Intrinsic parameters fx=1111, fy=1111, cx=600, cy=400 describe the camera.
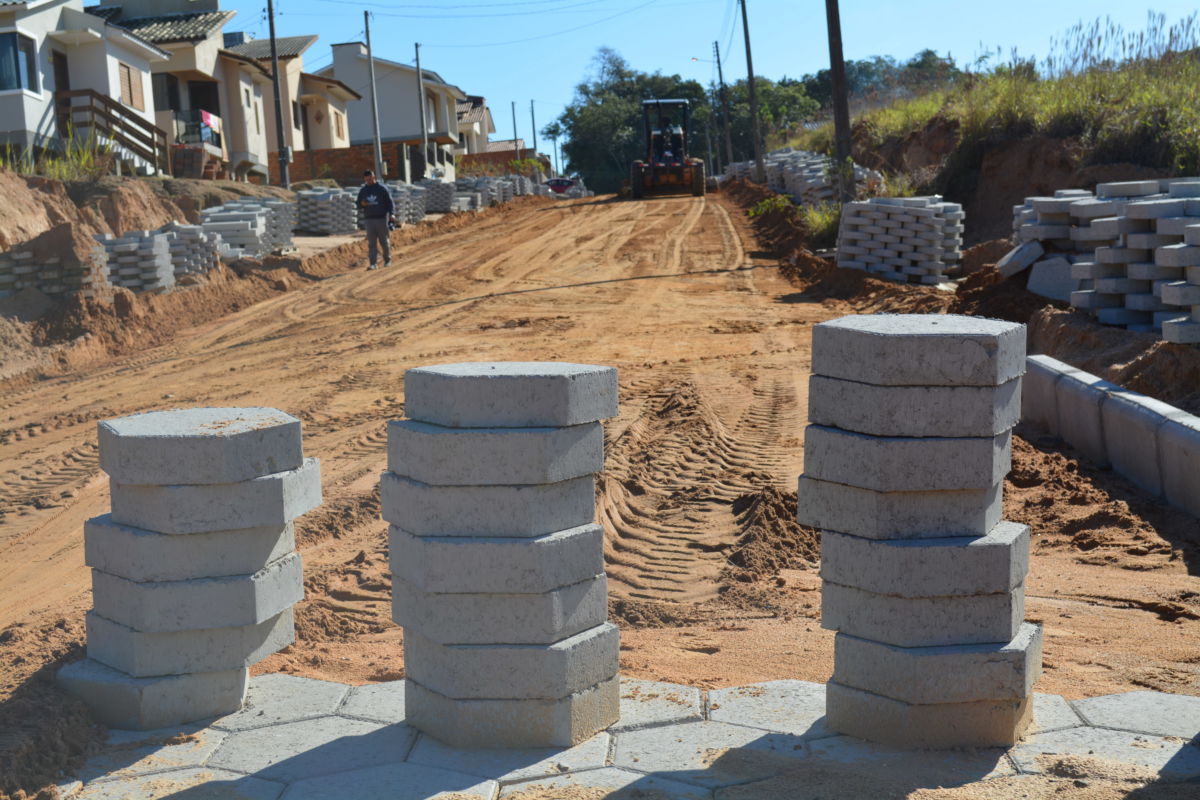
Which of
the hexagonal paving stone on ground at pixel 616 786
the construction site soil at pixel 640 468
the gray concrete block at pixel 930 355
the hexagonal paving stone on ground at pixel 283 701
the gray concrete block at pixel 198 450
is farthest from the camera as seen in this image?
the construction site soil at pixel 640 468

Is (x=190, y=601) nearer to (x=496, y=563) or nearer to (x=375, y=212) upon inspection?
(x=496, y=563)

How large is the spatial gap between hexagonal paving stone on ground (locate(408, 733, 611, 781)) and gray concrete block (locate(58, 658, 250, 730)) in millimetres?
884

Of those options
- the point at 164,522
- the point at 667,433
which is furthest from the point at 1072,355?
the point at 164,522

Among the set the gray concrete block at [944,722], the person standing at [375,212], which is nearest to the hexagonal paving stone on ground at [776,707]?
the gray concrete block at [944,722]

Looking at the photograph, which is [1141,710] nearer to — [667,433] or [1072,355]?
[667,433]

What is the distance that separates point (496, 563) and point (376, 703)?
3.48ft

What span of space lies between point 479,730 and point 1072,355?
25.7ft

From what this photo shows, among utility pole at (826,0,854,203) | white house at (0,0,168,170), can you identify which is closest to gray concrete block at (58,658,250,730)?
utility pole at (826,0,854,203)

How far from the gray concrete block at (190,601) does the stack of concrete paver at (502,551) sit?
0.58 metres

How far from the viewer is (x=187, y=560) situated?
14.3 feet

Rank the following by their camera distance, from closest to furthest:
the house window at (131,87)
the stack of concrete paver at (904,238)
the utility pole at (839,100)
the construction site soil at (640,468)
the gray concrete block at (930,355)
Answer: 1. the gray concrete block at (930,355)
2. the construction site soil at (640,468)
3. the stack of concrete paver at (904,238)
4. the utility pole at (839,100)
5. the house window at (131,87)

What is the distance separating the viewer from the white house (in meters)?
25.9

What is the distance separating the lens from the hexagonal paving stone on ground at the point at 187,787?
3855 millimetres

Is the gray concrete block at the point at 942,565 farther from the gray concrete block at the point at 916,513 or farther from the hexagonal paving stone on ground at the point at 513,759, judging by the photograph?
the hexagonal paving stone on ground at the point at 513,759
